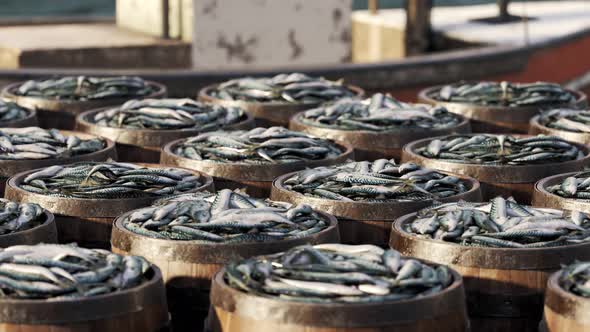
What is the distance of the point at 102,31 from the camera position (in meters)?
20.7

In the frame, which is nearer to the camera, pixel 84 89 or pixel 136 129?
pixel 136 129

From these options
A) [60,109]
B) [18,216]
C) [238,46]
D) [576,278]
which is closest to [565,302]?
[576,278]

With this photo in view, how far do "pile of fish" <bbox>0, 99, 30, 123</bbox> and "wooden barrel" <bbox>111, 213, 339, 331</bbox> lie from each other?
405cm

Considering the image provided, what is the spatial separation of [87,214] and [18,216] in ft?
2.04

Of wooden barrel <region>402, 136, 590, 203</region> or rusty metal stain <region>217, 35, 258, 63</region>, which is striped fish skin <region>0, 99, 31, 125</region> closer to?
wooden barrel <region>402, 136, 590, 203</region>

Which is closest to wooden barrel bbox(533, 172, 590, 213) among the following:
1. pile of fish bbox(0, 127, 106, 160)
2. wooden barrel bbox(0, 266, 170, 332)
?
wooden barrel bbox(0, 266, 170, 332)

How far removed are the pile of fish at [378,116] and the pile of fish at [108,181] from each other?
200 centimetres

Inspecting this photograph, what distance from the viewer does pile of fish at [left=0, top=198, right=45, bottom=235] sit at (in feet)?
24.2

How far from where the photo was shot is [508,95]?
11633 mm

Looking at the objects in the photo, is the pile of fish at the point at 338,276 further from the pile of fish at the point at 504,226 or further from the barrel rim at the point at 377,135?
the barrel rim at the point at 377,135

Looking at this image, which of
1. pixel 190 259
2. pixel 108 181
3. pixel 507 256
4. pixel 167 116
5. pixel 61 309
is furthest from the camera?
pixel 167 116

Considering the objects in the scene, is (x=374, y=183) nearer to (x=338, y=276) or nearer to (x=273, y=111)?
(x=338, y=276)

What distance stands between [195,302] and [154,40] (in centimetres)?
1216

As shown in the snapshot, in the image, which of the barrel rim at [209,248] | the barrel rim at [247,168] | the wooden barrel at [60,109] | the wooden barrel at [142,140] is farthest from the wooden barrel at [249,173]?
the wooden barrel at [60,109]
